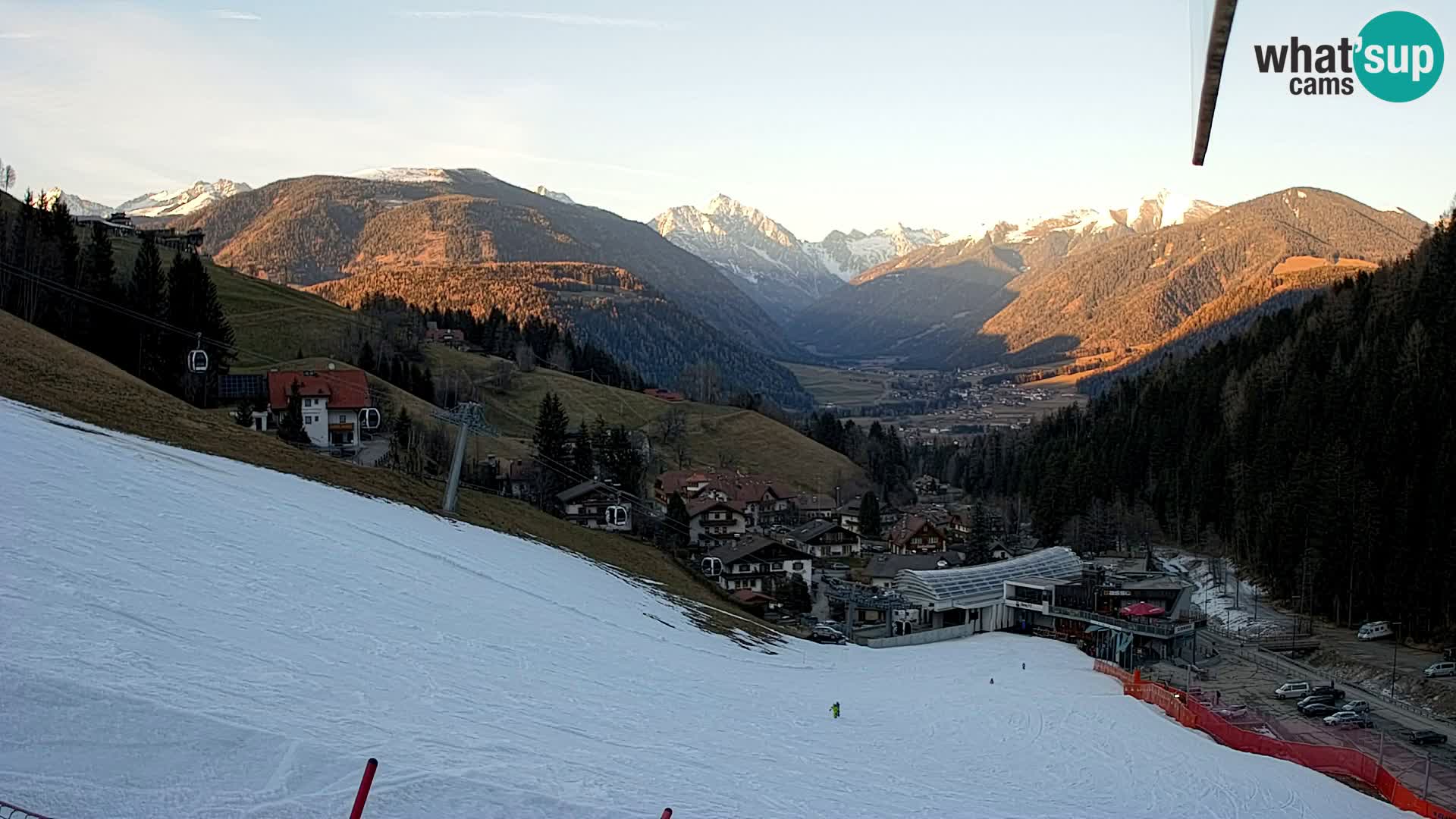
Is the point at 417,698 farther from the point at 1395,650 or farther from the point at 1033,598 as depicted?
the point at 1033,598

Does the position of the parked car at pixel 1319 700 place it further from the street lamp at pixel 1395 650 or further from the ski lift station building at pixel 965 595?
the ski lift station building at pixel 965 595

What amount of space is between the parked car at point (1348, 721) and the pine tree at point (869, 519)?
6018cm

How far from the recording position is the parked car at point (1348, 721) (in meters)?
35.2

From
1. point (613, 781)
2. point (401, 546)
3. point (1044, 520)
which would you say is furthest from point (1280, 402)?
point (613, 781)

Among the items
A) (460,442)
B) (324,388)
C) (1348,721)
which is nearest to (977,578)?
(1348,721)

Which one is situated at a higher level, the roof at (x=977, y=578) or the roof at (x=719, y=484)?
the roof at (x=719, y=484)

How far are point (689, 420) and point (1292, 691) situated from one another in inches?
3524

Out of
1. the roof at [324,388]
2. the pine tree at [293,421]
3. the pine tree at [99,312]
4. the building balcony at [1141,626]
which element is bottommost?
the building balcony at [1141,626]

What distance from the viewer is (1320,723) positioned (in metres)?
35.9

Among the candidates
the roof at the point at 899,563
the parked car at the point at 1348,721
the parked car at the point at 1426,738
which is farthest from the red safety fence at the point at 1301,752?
the roof at the point at 899,563

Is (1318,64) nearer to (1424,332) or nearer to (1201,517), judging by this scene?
(1424,332)

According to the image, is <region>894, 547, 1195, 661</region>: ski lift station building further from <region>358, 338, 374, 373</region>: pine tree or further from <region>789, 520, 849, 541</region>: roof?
<region>358, 338, 374, 373</region>: pine tree

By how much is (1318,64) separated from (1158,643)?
52.6 m

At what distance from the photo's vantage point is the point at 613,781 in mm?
13875
